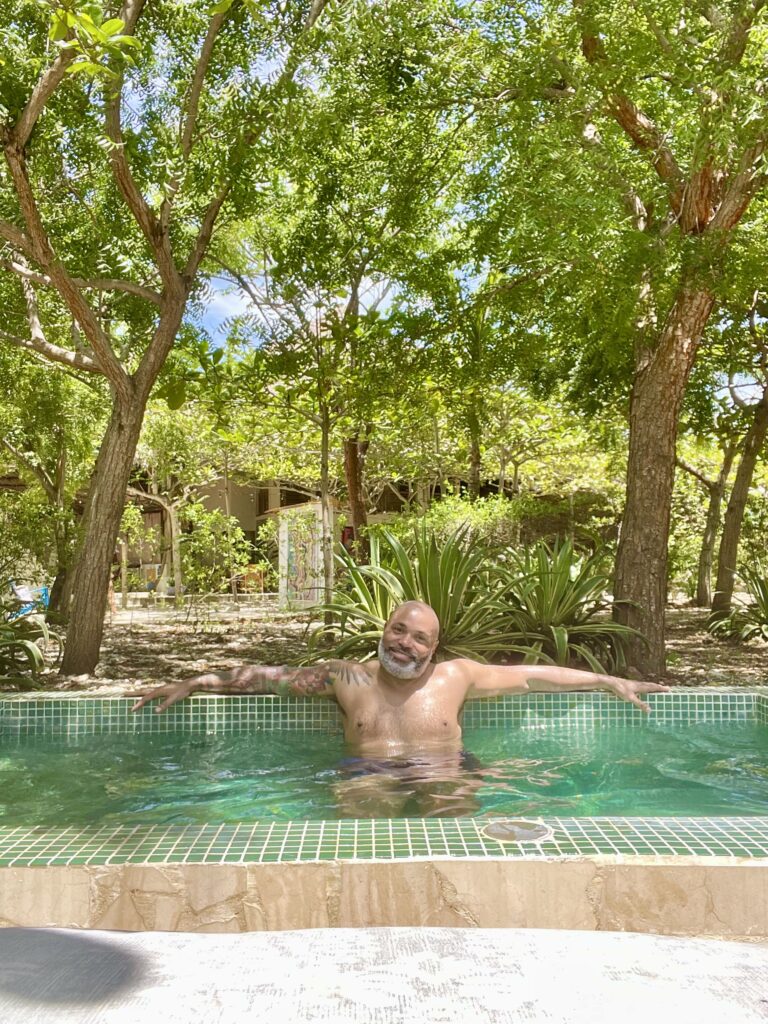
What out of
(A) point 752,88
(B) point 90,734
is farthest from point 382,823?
(A) point 752,88

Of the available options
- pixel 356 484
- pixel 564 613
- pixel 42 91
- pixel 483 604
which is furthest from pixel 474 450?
pixel 42 91

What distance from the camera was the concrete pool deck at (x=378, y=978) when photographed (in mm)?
1894

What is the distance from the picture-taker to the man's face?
462 centimetres

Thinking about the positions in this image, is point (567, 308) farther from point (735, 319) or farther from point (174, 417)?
point (174, 417)

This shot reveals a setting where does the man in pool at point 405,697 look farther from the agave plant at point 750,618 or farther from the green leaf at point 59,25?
the agave plant at point 750,618

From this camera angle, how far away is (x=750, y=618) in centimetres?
1112

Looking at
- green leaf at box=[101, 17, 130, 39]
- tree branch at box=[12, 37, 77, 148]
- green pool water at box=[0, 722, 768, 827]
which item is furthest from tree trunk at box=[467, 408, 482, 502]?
green leaf at box=[101, 17, 130, 39]

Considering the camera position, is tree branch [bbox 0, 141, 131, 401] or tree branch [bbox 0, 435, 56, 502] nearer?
tree branch [bbox 0, 141, 131, 401]

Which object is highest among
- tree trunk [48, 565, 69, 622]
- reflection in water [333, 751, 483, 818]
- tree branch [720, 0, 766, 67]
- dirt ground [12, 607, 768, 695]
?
tree branch [720, 0, 766, 67]

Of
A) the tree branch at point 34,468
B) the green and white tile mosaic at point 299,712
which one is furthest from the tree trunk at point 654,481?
the tree branch at point 34,468

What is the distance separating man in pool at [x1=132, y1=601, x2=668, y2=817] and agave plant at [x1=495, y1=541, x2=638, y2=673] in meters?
2.41

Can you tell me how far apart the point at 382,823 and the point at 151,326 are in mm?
8461

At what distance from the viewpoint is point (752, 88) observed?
613 centimetres

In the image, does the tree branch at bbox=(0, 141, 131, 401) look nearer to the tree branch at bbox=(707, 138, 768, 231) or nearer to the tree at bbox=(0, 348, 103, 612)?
the tree at bbox=(0, 348, 103, 612)
